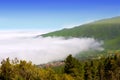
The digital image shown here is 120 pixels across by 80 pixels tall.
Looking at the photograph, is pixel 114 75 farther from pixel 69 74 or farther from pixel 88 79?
pixel 69 74

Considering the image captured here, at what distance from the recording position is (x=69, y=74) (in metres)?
124

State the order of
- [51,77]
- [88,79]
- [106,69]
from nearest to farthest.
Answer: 1. [51,77]
2. [88,79]
3. [106,69]

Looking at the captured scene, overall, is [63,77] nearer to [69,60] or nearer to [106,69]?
[69,60]

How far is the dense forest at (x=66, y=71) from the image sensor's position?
120 m

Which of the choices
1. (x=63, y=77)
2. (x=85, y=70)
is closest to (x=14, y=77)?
(x=63, y=77)

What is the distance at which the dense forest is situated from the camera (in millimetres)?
119800

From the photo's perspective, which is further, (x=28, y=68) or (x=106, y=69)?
(x=106, y=69)

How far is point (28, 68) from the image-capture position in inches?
4983

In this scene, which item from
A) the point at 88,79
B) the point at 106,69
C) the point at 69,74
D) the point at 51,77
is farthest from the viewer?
the point at 106,69

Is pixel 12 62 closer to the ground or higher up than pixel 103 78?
higher up

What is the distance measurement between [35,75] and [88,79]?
2136 cm

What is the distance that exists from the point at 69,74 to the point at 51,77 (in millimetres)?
10146

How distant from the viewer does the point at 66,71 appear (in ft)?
415

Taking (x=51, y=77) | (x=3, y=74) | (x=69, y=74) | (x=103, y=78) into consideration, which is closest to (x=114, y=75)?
(x=103, y=78)
